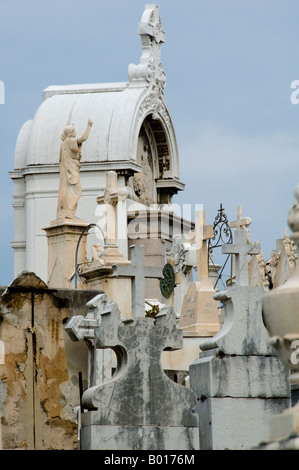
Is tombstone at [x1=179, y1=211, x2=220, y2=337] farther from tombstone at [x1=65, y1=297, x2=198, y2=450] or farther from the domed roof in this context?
the domed roof

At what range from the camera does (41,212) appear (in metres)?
A: 30.5

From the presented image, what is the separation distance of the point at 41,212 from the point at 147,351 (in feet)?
70.4

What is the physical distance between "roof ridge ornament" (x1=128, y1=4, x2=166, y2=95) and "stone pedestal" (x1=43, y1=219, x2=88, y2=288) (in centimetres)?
998

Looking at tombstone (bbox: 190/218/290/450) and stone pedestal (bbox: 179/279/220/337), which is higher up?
stone pedestal (bbox: 179/279/220/337)

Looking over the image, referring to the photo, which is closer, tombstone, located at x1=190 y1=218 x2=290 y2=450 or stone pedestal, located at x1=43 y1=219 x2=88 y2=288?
tombstone, located at x1=190 y1=218 x2=290 y2=450

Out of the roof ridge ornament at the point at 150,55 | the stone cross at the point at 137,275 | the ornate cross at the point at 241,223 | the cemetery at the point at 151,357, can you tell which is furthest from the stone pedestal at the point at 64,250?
the stone cross at the point at 137,275

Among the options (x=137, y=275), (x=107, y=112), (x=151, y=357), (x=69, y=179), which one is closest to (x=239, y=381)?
(x=151, y=357)

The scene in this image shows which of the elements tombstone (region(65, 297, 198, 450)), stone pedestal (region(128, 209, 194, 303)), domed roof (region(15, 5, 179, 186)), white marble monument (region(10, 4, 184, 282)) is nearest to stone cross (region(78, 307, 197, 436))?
tombstone (region(65, 297, 198, 450))

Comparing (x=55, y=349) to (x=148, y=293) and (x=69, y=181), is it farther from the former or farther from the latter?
(x=148, y=293)

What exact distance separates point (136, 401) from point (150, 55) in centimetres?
2333

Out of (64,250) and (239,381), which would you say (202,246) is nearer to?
(64,250)

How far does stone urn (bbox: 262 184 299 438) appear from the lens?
5387 mm

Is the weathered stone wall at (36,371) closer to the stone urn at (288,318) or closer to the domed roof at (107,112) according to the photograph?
the stone urn at (288,318)

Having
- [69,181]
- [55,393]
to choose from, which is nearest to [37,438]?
[55,393]
